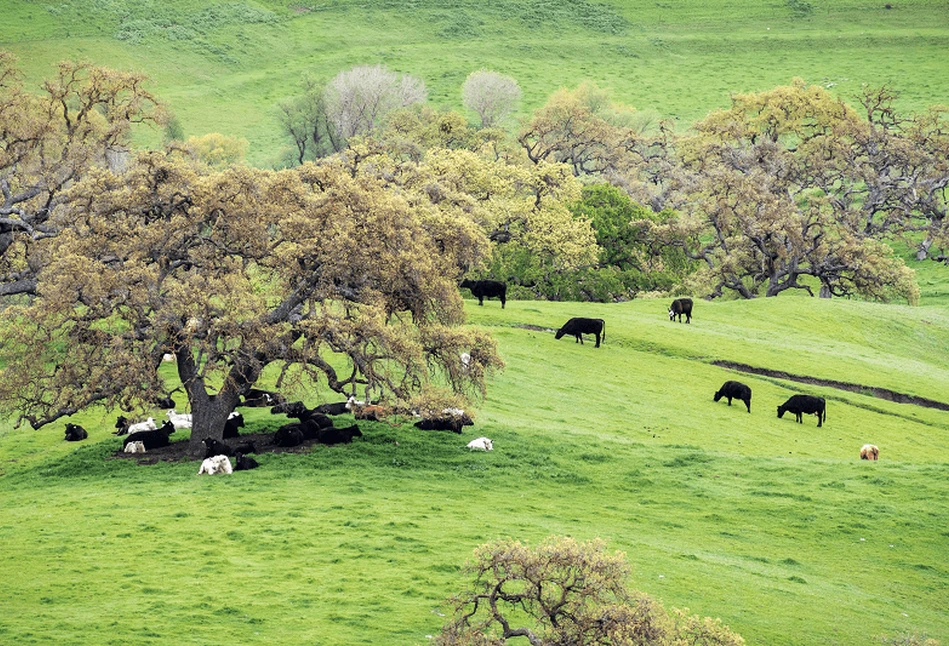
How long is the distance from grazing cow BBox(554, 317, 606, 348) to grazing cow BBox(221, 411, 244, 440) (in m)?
22.0

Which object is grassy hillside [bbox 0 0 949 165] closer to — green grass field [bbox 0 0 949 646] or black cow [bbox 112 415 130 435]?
green grass field [bbox 0 0 949 646]

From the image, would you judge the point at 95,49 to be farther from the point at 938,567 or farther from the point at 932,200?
the point at 938,567

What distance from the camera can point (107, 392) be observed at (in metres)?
32.5

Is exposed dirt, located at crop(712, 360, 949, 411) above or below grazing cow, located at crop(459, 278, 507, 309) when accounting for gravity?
below

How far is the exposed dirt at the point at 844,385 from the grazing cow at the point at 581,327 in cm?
625

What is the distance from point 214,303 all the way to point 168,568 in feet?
37.6

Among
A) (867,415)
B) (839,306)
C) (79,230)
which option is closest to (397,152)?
(839,306)

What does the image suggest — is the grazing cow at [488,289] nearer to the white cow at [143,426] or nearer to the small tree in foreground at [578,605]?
the white cow at [143,426]

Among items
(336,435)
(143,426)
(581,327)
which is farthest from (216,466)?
(581,327)

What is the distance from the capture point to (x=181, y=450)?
119ft

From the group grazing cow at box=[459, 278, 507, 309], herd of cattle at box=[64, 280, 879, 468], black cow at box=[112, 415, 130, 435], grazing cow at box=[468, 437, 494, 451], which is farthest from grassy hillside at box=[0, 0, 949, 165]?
grazing cow at box=[468, 437, 494, 451]

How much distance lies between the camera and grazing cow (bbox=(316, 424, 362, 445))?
3628 centimetres

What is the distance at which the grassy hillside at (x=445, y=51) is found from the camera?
163125 mm

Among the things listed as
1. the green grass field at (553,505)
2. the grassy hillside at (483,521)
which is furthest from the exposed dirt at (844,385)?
the grassy hillside at (483,521)
